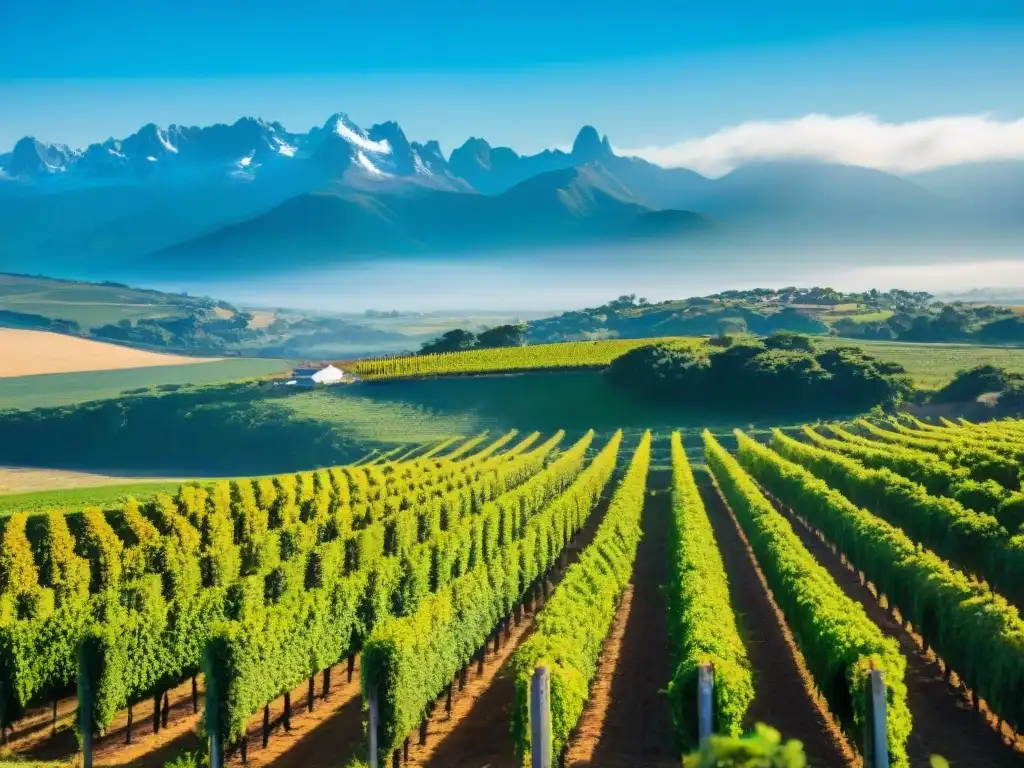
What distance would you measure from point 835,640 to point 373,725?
29.4 ft

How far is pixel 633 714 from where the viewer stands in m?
21.4

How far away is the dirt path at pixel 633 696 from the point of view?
19.3 m

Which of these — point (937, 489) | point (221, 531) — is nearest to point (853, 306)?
point (937, 489)

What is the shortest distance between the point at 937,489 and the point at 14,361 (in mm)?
119877

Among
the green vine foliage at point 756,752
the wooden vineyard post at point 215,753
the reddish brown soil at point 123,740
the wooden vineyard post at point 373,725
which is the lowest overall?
the reddish brown soil at point 123,740

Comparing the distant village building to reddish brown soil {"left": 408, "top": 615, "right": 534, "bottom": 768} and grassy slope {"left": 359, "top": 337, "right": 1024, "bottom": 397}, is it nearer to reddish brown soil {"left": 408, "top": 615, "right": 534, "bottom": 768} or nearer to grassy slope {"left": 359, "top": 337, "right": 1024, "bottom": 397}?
grassy slope {"left": 359, "top": 337, "right": 1024, "bottom": 397}

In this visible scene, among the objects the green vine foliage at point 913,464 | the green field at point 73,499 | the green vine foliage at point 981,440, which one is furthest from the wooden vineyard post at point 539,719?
the green vine foliage at point 981,440

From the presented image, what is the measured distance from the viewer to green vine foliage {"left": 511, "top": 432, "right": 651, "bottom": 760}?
699 inches

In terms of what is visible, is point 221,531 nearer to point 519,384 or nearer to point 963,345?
point 519,384

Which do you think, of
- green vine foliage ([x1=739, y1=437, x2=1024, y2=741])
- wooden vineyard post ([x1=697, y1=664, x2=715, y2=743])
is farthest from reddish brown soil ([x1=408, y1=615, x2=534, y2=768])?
green vine foliage ([x1=739, y1=437, x2=1024, y2=741])

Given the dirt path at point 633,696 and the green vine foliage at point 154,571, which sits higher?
the green vine foliage at point 154,571

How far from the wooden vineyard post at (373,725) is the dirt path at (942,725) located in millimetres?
10028

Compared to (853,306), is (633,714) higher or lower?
lower

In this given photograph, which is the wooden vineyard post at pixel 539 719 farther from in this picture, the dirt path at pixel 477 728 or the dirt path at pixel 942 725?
the dirt path at pixel 942 725
